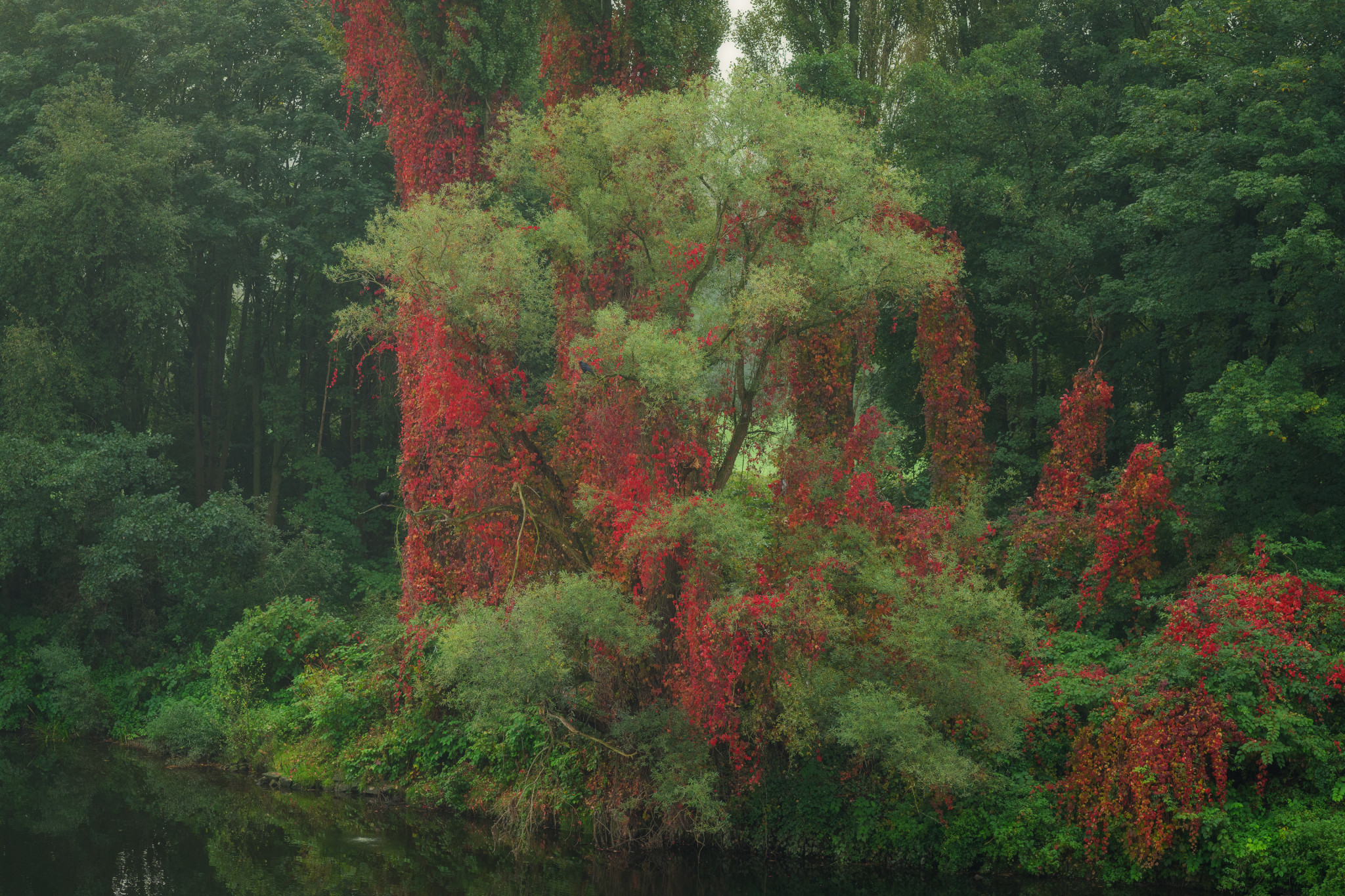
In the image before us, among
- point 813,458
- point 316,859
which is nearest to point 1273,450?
point 813,458

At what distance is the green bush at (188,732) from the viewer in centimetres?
2127

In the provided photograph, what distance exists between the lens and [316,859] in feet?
51.0

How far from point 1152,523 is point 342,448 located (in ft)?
78.2

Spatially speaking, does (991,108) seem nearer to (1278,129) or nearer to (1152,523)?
(1278,129)

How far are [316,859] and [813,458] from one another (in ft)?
28.8

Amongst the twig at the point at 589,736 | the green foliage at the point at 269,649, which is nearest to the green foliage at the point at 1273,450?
the twig at the point at 589,736

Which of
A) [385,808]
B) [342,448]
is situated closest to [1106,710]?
[385,808]

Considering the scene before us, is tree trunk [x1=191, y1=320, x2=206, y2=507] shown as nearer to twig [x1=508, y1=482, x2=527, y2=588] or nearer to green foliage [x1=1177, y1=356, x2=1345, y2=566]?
twig [x1=508, y1=482, x2=527, y2=588]

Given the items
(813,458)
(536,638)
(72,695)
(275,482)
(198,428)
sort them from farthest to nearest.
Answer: (275,482), (198,428), (72,695), (813,458), (536,638)

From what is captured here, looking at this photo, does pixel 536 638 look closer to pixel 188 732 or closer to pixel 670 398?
pixel 670 398

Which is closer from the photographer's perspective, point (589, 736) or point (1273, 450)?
point (589, 736)

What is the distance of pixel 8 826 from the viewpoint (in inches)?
660

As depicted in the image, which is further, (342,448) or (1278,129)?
(342,448)

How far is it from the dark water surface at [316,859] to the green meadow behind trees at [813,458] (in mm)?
497
